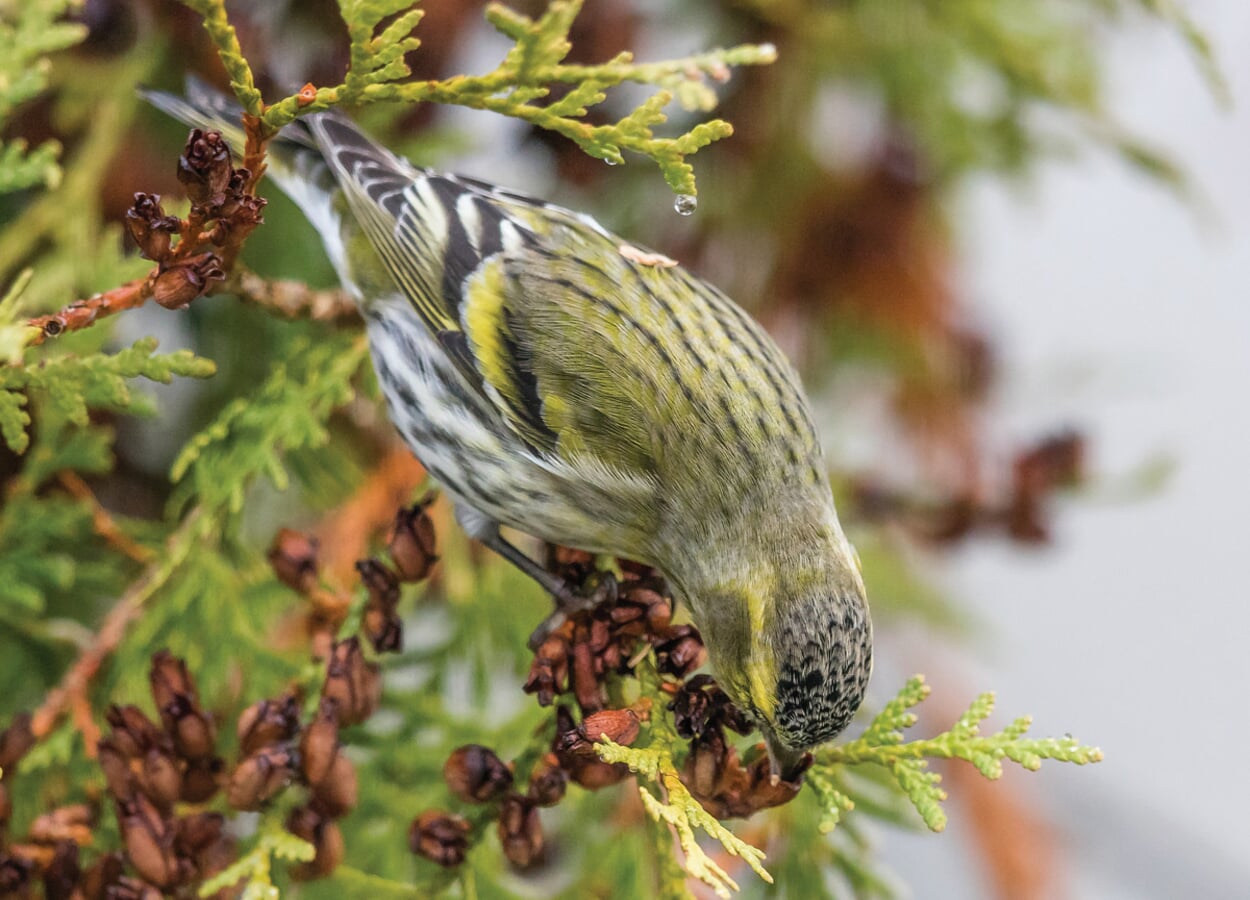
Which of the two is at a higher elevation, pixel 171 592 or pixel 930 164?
pixel 930 164

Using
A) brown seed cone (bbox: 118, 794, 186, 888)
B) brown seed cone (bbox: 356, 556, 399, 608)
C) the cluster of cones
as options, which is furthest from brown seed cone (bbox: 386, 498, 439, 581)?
brown seed cone (bbox: 118, 794, 186, 888)

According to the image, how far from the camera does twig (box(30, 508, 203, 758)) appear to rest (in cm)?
85

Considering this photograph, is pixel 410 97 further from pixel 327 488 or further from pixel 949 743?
pixel 327 488

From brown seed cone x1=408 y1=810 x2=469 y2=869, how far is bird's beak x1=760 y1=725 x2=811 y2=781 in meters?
0.21

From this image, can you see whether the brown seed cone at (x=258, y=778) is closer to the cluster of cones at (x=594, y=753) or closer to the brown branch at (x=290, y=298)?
the cluster of cones at (x=594, y=753)

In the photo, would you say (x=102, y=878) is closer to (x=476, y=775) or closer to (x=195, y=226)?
(x=476, y=775)

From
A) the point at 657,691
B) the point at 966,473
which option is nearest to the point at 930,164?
the point at 966,473

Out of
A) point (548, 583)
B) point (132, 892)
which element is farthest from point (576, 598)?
point (132, 892)

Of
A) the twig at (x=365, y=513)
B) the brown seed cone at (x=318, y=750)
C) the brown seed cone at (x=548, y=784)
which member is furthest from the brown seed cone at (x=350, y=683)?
the twig at (x=365, y=513)

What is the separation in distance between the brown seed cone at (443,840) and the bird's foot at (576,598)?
14 cm

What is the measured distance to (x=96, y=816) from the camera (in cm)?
80

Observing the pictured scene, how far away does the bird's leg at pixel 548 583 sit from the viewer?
0.85m

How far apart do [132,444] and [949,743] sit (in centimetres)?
93

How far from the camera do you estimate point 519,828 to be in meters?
0.72
